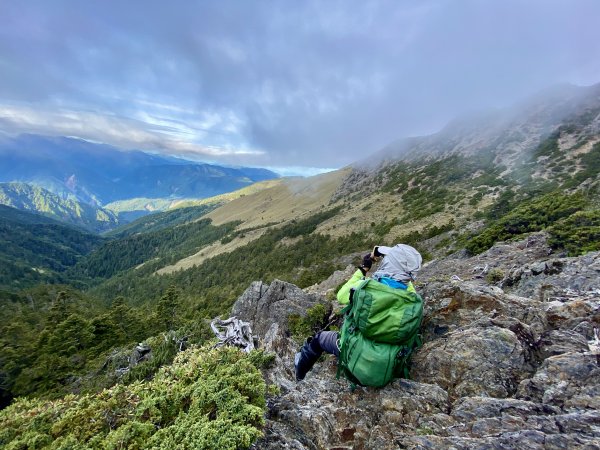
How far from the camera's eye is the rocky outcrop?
4988 millimetres

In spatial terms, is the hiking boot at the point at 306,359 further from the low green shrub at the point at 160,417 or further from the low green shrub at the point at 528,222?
the low green shrub at the point at 528,222

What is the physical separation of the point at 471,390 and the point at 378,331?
2.40 metres

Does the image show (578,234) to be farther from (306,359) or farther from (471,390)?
(306,359)

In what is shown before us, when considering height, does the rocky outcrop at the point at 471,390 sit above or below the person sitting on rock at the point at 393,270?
below

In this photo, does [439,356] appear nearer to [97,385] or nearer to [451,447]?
[451,447]

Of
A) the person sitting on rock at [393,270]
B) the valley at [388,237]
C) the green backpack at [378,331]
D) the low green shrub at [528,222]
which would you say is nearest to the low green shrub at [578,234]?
the valley at [388,237]

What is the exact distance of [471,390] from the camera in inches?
245

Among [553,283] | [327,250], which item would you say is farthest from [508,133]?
[553,283]

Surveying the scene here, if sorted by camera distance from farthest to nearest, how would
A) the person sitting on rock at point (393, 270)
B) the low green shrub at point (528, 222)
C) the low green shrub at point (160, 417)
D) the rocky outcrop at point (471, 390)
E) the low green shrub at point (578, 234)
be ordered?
the low green shrub at point (528, 222), the low green shrub at point (578, 234), the person sitting on rock at point (393, 270), the rocky outcrop at point (471, 390), the low green shrub at point (160, 417)

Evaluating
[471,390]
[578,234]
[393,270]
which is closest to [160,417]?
[393,270]

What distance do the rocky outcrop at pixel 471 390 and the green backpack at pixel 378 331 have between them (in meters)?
0.79

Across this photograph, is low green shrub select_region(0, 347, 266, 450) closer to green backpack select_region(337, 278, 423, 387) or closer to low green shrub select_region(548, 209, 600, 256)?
green backpack select_region(337, 278, 423, 387)

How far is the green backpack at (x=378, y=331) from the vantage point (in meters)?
5.68

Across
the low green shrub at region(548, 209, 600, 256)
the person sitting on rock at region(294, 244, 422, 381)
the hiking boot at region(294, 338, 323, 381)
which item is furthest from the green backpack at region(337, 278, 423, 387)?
the low green shrub at region(548, 209, 600, 256)
